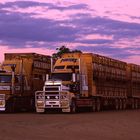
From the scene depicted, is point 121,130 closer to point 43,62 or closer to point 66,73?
point 66,73

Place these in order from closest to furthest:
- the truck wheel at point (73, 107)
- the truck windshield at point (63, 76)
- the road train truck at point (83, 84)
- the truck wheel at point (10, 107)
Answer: the road train truck at point (83, 84) → the truck wheel at point (73, 107) → the truck windshield at point (63, 76) → the truck wheel at point (10, 107)

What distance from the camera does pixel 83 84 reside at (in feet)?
120

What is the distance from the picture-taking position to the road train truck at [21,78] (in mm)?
36062

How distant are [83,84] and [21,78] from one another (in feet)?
15.4

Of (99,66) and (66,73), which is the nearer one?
(66,73)

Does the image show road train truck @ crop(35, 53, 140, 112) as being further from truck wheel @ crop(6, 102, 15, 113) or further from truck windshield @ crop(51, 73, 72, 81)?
truck wheel @ crop(6, 102, 15, 113)

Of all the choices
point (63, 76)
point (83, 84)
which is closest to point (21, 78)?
point (63, 76)

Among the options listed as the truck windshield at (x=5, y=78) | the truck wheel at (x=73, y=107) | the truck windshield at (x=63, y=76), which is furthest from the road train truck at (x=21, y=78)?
the truck wheel at (x=73, y=107)

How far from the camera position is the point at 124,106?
46188mm

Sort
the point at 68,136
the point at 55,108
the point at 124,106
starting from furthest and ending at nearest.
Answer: the point at 124,106 → the point at 55,108 → the point at 68,136

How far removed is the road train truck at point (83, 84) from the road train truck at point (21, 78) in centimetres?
234

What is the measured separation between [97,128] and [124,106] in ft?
79.9

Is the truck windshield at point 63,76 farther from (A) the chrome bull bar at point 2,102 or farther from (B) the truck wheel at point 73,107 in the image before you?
(A) the chrome bull bar at point 2,102

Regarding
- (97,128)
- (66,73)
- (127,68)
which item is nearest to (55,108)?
(66,73)
